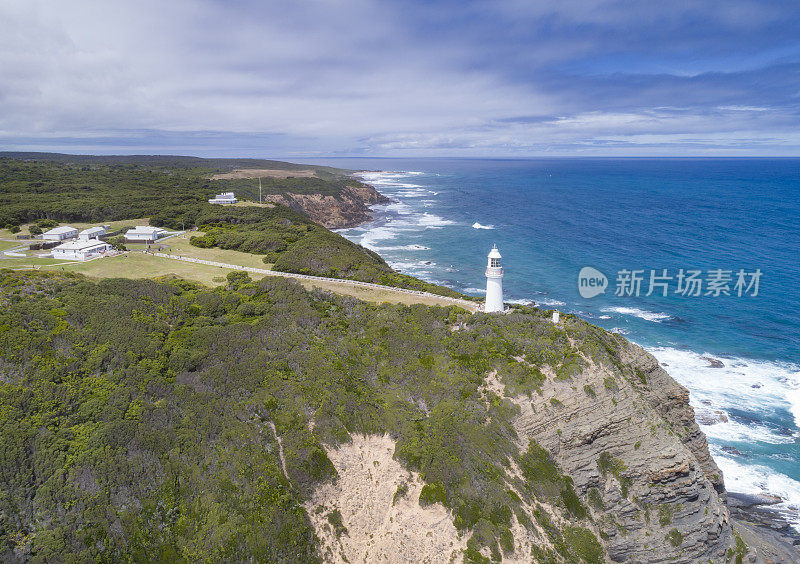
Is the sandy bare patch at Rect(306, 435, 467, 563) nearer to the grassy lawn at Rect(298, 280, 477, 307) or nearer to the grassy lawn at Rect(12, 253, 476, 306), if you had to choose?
the grassy lawn at Rect(298, 280, 477, 307)

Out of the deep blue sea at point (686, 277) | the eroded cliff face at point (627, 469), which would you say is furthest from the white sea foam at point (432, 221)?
the eroded cliff face at point (627, 469)

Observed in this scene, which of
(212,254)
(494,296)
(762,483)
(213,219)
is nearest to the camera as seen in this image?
(762,483)

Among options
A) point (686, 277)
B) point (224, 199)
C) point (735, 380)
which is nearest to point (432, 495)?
point (735, 380)

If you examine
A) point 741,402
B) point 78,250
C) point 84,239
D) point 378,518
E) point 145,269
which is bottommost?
point 741,402

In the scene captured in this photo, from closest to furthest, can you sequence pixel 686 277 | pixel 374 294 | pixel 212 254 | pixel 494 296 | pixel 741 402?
pixel 494 296
pixel 374 294
pixel 741 402
pixel 212 254
pixel 686 277

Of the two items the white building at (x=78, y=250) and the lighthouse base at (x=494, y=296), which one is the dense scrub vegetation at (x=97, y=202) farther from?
the lighthouse base at (x=494, y=296)

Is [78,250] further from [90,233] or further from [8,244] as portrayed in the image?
[8,244]

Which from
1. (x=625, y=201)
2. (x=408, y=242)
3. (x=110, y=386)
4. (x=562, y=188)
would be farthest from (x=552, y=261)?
(x=562, y=188)
